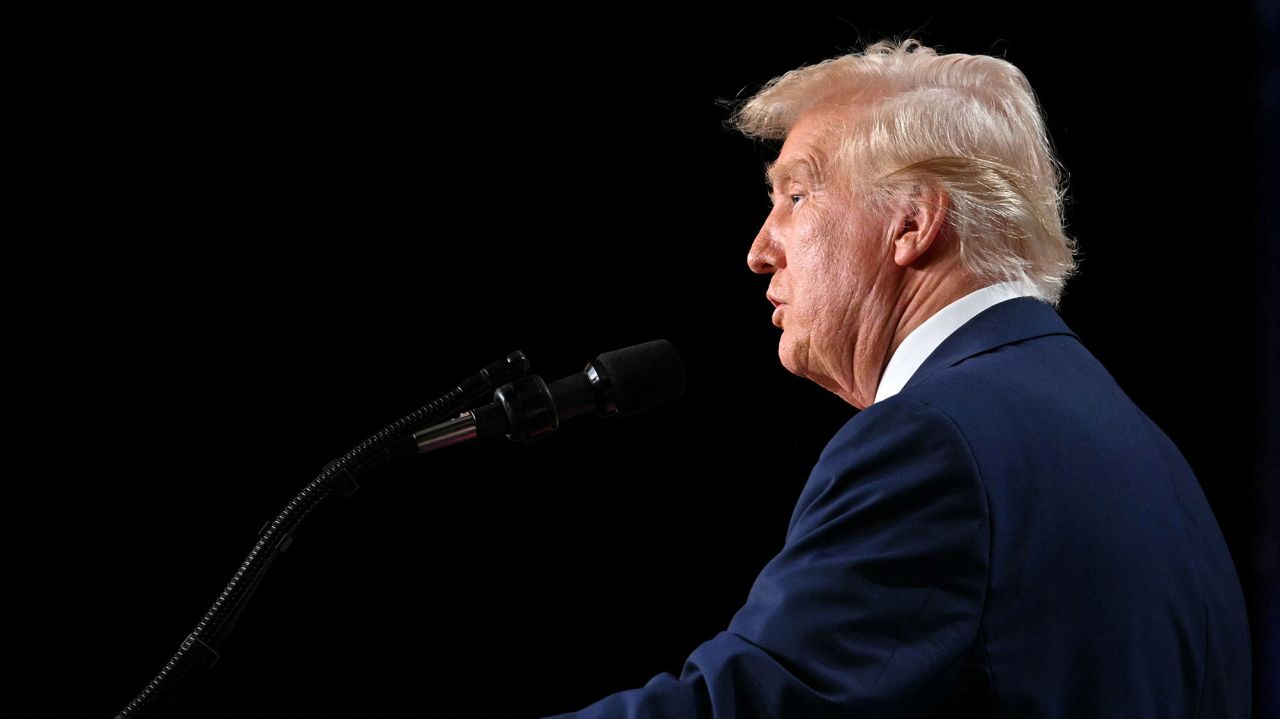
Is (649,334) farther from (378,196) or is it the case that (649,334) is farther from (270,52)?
(270,52)

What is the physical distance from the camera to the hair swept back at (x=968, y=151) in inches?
53.7

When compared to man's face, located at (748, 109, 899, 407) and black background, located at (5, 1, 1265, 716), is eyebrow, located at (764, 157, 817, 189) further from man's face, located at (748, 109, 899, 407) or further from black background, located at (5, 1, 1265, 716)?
black background, located at (5, 1, 1265, 716)

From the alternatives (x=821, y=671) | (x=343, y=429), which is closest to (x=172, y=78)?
(x=343, y=429)

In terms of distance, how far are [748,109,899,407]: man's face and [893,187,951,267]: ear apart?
0.02m

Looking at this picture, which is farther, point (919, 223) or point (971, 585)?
point (919, 223)

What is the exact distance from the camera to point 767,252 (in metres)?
1.58

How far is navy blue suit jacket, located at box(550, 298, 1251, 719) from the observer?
3.20ft

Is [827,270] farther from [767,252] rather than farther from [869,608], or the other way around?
[869,608]

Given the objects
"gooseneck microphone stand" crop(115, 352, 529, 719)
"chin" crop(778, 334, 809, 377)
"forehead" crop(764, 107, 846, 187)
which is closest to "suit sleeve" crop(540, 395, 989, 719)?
"gooseneck microphone stand" crop(115, 352, 529, 719)

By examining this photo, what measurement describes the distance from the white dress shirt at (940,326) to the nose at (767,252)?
26 centimetres

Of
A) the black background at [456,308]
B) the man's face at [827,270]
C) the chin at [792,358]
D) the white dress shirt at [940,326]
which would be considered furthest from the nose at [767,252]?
the black background at [456,308]

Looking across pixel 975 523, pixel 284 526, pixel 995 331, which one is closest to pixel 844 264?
pixel 995 331

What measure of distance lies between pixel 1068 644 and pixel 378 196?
1.71m

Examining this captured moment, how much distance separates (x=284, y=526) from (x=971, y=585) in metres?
0.69
